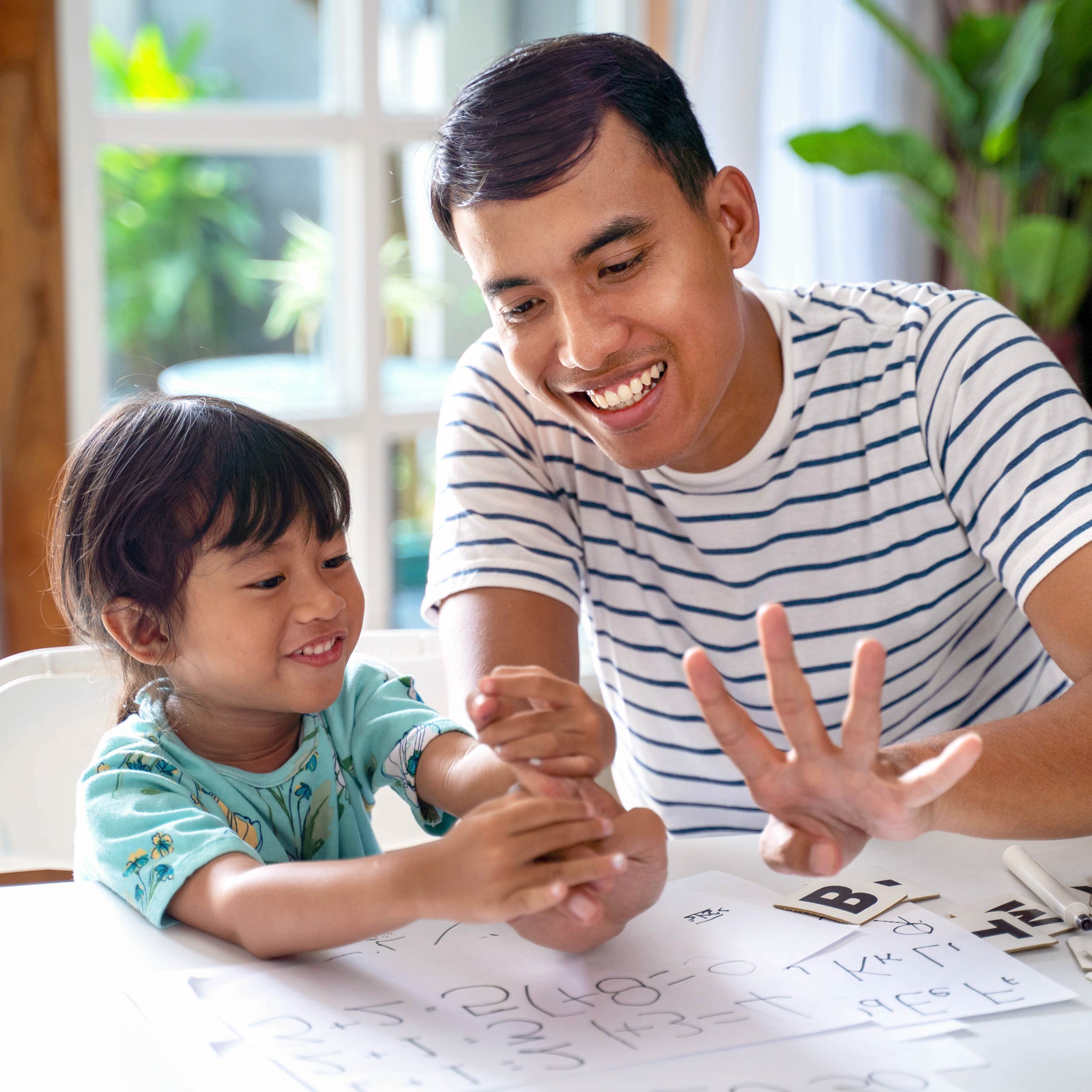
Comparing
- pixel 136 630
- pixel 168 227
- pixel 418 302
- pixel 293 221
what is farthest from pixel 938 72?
pixel 136 630

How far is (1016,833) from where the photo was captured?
955 mm

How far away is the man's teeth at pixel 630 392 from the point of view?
3.94ft

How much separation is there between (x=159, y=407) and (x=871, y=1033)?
0.75m

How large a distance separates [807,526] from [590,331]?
13.6 inches

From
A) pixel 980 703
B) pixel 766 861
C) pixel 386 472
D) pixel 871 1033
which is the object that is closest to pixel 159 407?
pixel 766 861

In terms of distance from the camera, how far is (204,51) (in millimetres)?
2406

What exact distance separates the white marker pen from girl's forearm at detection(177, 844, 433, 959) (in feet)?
1.51

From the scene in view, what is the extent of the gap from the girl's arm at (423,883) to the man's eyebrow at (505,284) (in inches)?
19.9

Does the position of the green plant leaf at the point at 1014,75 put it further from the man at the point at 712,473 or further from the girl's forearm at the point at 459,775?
the girl's forearm at the point at 459,775

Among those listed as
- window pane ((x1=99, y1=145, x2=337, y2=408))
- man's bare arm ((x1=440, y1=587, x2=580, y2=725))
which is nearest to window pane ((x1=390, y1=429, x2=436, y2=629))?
window pane ((x1=99, y1=145, x2=337, y2=408))

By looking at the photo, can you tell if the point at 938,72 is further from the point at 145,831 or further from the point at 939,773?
the point at 145,831

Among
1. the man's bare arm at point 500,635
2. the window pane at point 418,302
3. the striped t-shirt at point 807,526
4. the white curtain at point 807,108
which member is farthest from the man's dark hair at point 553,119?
the white curtain at point 807,108

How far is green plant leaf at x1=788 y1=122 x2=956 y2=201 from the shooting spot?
2623 millimetres

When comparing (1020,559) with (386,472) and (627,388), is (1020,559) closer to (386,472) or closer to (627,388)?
(627,388)
